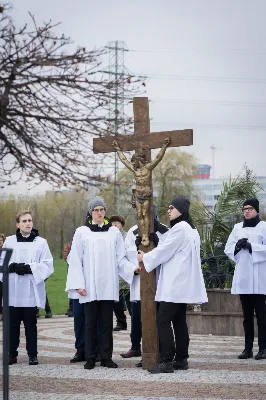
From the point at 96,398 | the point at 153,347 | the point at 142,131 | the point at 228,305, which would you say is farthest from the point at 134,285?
the point at 228,305

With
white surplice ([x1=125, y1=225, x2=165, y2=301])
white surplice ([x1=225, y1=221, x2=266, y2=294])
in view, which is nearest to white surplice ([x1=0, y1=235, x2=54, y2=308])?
white surplice ([x1=125, y1=225, x2=165, y2=301])

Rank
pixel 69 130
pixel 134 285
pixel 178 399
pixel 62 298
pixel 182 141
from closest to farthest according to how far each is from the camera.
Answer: pixel 69 130
pixel 178 399
pixel 182 141
pixel 134 285
pixel 62 298

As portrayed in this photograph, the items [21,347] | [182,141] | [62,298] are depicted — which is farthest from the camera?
[62,298]

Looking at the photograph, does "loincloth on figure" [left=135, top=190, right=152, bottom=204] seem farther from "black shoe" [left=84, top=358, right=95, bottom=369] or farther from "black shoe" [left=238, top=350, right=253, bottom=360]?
"black shoe" [left=238, top=350, right=253, bottom=360]

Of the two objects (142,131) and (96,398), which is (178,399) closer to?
(96,398)

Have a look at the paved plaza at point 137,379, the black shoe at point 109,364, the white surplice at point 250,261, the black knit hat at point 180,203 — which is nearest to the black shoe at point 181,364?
the paved plaza at point 137,379

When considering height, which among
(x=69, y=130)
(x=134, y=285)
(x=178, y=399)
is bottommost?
(x=178, y=399)

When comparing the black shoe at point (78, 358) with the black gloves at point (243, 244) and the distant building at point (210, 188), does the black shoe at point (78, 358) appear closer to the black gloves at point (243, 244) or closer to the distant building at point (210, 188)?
the black gloves at point (243, 244)

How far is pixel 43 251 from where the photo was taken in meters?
14.4

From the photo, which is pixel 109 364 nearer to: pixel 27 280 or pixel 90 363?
pixel 90 363

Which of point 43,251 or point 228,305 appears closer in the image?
point 43,251

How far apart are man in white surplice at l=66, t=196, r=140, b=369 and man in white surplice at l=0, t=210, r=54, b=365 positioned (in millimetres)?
526

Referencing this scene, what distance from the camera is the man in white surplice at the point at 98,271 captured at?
13.8 meters

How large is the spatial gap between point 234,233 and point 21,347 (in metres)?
4.01
